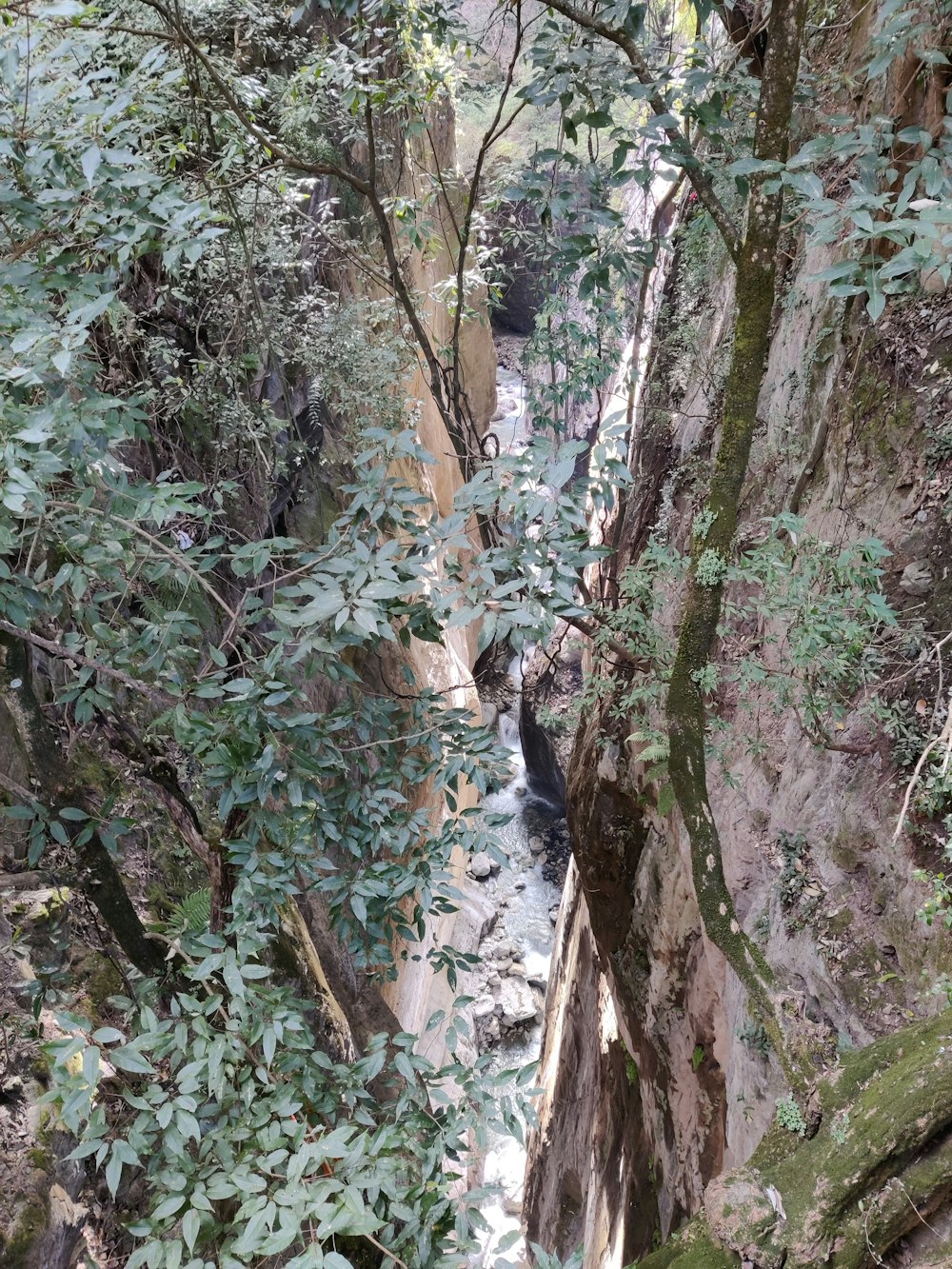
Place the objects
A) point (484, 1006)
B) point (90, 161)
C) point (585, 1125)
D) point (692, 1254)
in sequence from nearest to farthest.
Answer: point (90, 161), point (692, 1254), point (585, 1125), point (484, 1006)

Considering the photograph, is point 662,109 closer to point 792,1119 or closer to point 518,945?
point 792,1119

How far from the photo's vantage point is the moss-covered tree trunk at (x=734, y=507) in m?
2.18

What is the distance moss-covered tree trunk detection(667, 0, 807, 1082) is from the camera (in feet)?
7.16

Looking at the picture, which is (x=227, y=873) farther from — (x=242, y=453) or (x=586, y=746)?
(x=586, y=746)

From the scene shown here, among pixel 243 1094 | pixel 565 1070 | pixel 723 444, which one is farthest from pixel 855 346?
pixel 565 1070

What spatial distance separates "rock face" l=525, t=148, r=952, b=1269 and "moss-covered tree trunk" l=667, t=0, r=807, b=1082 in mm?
347

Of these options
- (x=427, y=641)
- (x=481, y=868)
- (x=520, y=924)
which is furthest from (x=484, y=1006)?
(x=427, y=641)

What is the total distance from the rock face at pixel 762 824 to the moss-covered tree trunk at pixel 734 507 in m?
0.35

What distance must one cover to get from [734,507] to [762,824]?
2.14m

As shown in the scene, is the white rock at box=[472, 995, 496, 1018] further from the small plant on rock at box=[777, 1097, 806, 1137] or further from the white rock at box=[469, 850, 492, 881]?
the small plant on rock at box=[777, 1097, 806, 1137]

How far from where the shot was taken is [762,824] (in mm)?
3930

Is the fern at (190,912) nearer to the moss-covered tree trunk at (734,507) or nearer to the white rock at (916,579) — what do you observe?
the moss-covered tree trunk at (734,507)

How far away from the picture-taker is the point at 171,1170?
1.72 m

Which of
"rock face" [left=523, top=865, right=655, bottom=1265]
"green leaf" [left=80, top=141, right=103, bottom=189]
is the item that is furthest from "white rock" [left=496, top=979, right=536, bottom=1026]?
"green leaf" [left=80, top=141, right=103, bottom=189]
